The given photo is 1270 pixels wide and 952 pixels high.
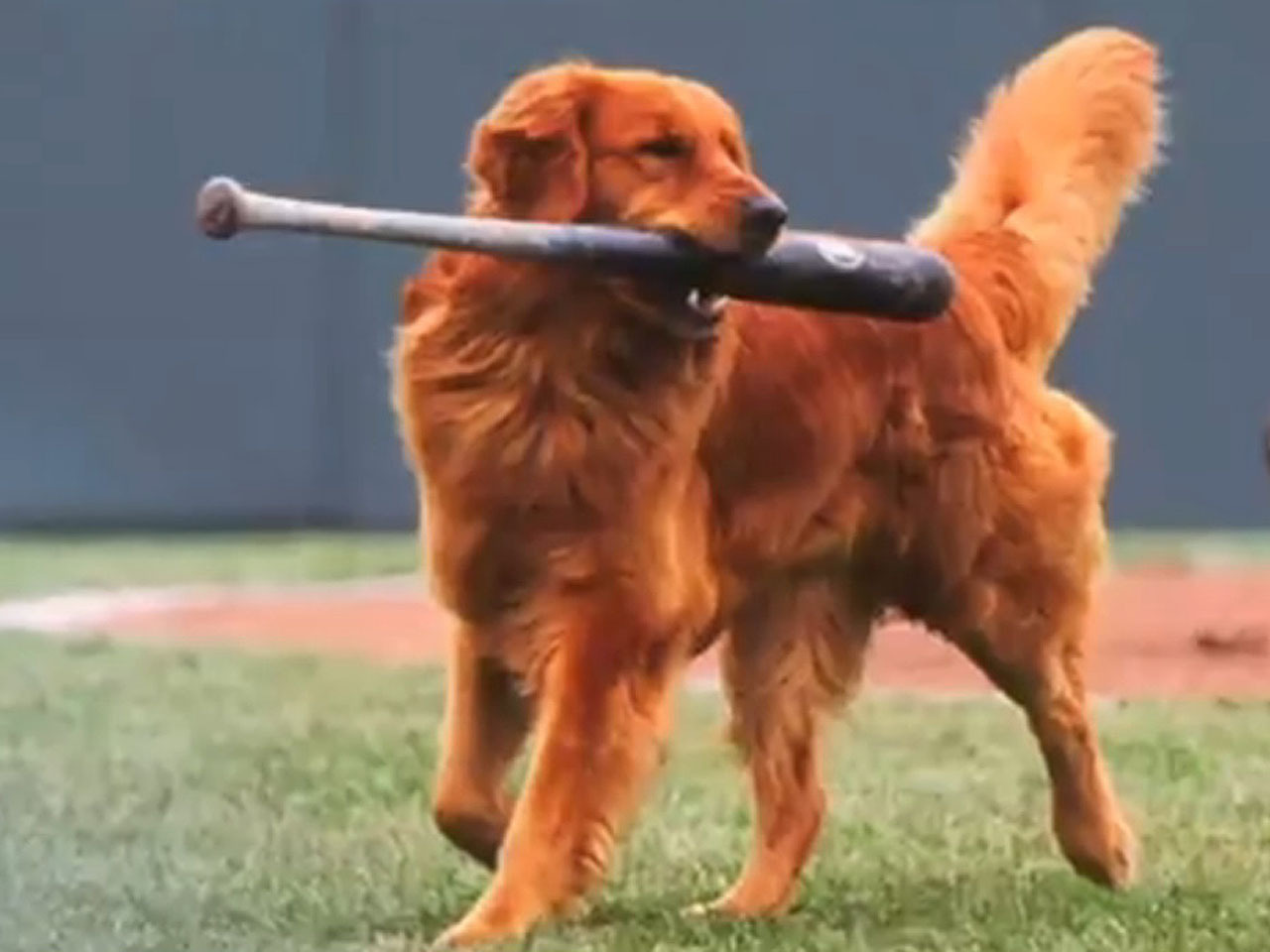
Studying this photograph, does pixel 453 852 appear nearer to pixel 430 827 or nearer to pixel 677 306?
pixel 430 827

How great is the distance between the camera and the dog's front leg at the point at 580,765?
4965 millimetres

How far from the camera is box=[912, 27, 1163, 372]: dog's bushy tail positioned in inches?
233

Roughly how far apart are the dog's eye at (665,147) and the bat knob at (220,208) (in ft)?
2.17

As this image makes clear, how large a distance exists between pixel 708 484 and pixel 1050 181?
1.14 m

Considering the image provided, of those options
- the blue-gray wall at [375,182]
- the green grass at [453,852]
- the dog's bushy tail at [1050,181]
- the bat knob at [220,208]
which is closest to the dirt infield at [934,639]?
the green grass at [453,852]

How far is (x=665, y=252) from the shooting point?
197 inches

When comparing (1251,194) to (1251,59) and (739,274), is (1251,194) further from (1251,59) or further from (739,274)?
(739,274)

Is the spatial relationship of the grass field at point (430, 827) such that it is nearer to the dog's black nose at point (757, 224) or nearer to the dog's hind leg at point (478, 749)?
the dog's hind leg at point (478, 749)

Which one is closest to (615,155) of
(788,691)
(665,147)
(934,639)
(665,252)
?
(665,147)

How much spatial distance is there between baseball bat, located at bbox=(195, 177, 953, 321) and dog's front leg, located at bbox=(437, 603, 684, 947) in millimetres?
513

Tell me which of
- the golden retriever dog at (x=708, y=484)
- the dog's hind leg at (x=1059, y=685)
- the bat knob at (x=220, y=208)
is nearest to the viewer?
the bat knob at (x=220, y=208)

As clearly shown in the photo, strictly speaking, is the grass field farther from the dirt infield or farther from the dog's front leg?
the dirt infield

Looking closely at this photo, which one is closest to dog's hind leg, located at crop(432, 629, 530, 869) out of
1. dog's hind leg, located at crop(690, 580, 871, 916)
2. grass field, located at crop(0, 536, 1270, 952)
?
grass field, located at crop(0, 536, 1270, 952)

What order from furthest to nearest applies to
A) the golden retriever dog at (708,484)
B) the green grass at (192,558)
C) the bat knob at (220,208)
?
the green grass at (192,558) < the golden retriever dog at (708,484) < the bat knob at (220,208)
